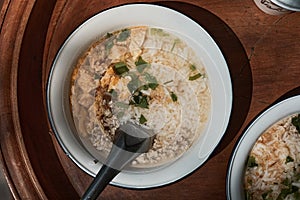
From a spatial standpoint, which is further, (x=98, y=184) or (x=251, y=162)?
(x=251, y=162)

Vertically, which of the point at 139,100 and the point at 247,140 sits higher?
the point at 139,100

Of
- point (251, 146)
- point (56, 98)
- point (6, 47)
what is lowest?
point (251, 146)

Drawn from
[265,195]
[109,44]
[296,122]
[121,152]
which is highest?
[109,44]

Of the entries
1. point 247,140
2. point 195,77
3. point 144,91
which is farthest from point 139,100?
point 247,140

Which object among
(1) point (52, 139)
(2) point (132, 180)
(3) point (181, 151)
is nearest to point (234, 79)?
(3) point (181, 151)

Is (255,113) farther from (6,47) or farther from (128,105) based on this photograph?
(6,47)

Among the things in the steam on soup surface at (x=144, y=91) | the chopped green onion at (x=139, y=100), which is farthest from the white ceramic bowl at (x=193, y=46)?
the chopped green onion at (x=139, y=100)

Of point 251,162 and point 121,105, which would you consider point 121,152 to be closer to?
point 121,105

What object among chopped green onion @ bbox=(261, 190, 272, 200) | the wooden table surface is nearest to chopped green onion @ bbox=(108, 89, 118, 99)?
the wooden table surface
